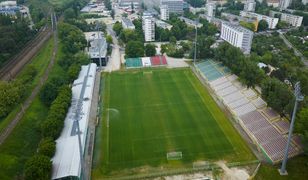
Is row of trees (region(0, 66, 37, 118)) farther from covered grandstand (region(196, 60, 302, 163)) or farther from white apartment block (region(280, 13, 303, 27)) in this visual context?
white apartment block (region(280, 13, 303, 27))

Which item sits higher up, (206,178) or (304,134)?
(304,134)

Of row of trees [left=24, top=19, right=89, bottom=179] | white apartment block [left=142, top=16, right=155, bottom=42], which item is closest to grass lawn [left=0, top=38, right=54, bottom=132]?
row of trees [left=24, top=19, right=89, bottom=179]

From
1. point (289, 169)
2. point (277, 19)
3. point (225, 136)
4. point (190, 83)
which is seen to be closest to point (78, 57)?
point (190, 83)

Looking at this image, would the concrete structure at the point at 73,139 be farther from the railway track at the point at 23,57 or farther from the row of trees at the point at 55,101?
the railway track at the point at 23,57

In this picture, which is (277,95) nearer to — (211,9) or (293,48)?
(293,48)

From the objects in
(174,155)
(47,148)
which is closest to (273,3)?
(174,155)

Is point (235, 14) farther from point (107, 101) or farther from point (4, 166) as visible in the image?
point (4, 166)
